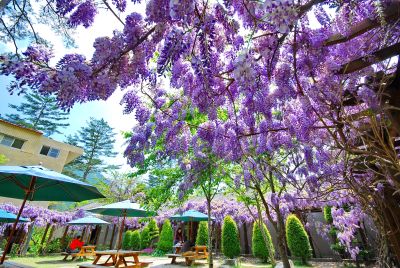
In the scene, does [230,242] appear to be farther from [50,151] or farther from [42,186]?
[50,151]

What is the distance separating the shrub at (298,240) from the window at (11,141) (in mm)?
20351

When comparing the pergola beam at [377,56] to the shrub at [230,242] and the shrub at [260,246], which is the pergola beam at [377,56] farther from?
the shrub at [230,242]

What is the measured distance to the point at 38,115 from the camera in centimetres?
3559

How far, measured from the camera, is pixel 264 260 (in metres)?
12.3

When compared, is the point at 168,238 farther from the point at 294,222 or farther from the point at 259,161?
the point at 259,161

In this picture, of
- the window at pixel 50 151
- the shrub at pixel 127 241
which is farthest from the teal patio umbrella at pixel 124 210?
the window at pixel 50 151

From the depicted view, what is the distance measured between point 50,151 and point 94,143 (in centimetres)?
1839

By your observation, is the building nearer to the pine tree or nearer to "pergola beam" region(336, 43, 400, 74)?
the pine tree

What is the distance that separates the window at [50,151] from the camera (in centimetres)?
2055

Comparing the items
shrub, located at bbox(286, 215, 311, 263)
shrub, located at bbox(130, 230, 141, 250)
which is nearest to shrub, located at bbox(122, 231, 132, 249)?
shrub, located at bbox(130, 230, 141, 250)

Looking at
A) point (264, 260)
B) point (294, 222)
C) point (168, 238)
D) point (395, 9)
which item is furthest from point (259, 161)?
point (168, 238)

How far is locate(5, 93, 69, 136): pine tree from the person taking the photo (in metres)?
34.5

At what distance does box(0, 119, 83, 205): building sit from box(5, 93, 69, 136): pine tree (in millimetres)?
16279

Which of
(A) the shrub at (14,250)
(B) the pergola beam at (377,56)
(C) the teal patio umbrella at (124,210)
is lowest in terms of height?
(A) the shrub at (14,250)
